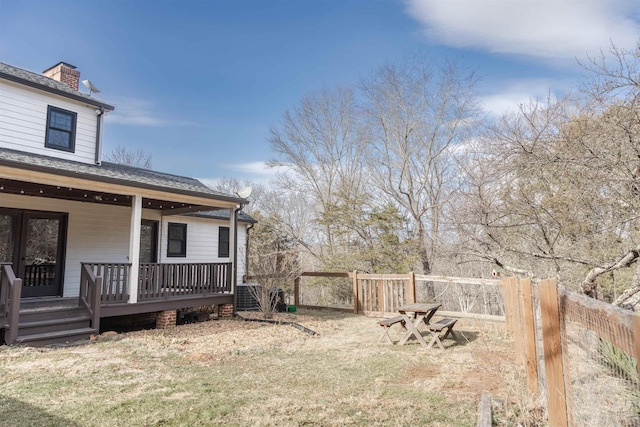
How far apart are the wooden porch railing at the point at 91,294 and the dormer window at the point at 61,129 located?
3.62 metres

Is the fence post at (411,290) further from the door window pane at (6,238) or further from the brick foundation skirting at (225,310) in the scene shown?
the door window pane at (6,238)

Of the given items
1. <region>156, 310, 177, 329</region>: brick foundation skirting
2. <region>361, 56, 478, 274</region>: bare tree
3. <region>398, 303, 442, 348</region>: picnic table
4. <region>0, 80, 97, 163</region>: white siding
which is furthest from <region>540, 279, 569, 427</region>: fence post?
<region>361, 56, 478, 274</region>: bare tree

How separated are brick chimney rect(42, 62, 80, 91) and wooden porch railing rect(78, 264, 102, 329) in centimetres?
640

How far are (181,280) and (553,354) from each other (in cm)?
815

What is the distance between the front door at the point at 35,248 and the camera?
8547 millimetres

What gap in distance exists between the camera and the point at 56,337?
21.7 feet

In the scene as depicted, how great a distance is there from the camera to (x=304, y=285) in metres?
15.8

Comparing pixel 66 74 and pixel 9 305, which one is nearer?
pixel 9 305

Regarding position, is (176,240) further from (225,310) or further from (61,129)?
(61,129)

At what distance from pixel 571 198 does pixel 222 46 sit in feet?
49.3

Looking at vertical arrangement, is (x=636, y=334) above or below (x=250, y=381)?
above

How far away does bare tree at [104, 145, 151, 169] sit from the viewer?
26.2 meters

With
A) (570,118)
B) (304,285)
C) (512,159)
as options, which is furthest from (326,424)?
(304,285)

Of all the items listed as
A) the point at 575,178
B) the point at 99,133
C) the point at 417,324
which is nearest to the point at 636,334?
the point at 575,178
